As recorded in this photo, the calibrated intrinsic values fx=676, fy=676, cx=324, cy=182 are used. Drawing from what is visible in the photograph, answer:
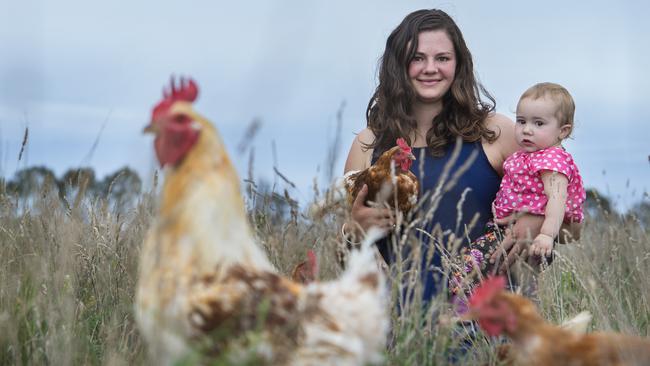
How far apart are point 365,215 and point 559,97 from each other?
1.53 metres

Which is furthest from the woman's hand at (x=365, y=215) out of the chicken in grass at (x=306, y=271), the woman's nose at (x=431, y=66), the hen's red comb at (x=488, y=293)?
the hen's red comb at (x=488, y=293)

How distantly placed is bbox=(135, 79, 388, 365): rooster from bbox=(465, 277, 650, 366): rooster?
21.4 inches

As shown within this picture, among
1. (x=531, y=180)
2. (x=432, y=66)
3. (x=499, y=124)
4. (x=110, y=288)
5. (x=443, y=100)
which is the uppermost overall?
(x=432, y=66)

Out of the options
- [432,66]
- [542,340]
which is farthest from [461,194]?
[542,340]

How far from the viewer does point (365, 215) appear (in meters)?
4.26

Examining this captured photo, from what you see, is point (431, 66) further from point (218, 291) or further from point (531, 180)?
point (218, 291)

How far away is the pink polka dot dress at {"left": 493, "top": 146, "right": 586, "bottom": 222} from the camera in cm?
430

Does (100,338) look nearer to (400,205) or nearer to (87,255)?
(87,255)

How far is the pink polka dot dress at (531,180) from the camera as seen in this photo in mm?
4305

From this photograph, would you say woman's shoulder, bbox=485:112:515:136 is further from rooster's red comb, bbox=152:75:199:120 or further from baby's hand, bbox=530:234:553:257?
rooster's red comb, bbox=152:75:199:120

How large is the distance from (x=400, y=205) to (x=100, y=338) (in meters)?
1.97

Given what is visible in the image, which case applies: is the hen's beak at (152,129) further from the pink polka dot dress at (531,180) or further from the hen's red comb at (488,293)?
the pink polka dot dress at (531,180)

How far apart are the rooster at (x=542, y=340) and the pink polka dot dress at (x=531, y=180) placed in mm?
1712

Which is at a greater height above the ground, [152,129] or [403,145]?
[152,129]
